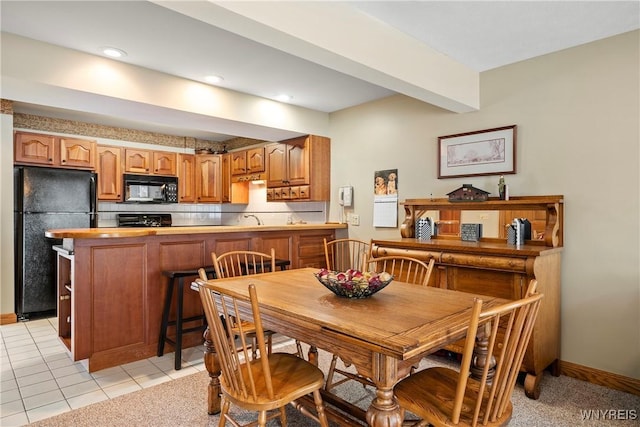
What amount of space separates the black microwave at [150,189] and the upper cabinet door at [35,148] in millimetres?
932

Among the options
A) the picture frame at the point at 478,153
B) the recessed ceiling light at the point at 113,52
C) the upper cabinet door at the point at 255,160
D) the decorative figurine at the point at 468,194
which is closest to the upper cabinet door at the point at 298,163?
the upper cabinet door at the point at 255,160

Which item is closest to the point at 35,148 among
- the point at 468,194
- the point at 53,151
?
the point at 53,151

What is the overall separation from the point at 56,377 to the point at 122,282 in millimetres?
769

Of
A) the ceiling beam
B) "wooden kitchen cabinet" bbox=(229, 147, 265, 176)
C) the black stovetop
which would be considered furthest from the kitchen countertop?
the black stovetop

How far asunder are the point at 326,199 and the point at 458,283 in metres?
2.11

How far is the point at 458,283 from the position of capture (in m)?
2.89

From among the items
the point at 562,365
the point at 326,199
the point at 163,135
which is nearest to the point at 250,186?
the point at 163,135

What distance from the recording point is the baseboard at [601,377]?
257cm

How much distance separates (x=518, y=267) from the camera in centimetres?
255

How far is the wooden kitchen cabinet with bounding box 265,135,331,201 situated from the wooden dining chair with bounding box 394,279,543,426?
10.0 ft

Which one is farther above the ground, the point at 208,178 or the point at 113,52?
the point at 113,52

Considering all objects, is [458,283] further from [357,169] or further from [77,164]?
[77,164]

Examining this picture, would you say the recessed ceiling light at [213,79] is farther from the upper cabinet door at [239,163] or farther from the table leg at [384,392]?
the table leg at [384,392]

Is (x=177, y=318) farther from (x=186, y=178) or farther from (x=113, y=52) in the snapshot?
(x=186, y=178)
